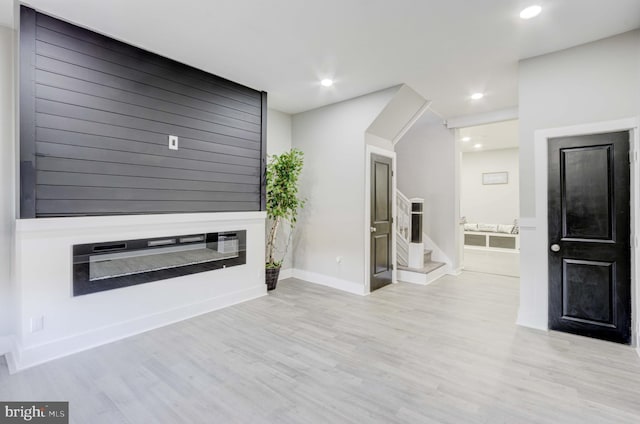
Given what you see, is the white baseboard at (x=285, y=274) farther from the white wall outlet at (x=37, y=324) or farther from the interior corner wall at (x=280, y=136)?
the white wall outlet at (x=37, y=324)

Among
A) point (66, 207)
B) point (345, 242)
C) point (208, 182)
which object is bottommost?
→ point (345, 242)

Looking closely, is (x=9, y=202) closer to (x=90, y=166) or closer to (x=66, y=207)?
(x=66, y=207)

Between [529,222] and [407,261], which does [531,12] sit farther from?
[407,261]

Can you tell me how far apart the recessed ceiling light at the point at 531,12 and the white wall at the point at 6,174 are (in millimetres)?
4576

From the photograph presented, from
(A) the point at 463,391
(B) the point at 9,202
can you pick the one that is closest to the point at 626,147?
(A) the point at 463,391

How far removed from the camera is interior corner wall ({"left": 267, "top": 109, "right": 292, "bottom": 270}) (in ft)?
17.0

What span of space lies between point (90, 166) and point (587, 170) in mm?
4874

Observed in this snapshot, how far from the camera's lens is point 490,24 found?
8.93ft

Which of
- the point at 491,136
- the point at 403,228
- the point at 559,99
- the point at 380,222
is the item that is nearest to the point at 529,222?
the point at 559,99

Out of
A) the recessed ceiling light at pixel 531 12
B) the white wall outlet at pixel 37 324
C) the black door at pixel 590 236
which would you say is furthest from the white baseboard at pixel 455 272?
the white wall outlet at pixel 37 324

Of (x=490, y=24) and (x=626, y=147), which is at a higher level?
(x=490, y=24)

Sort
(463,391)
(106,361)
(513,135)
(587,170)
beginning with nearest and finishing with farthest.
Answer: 1. (463,391)
2. (106,361)
3. (587,170)
4. (513,135)

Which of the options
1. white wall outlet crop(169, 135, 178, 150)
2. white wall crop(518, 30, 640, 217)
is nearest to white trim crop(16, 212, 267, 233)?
white wall outlet crop(169, 135, 178, 150)

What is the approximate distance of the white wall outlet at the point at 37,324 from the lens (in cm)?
256
